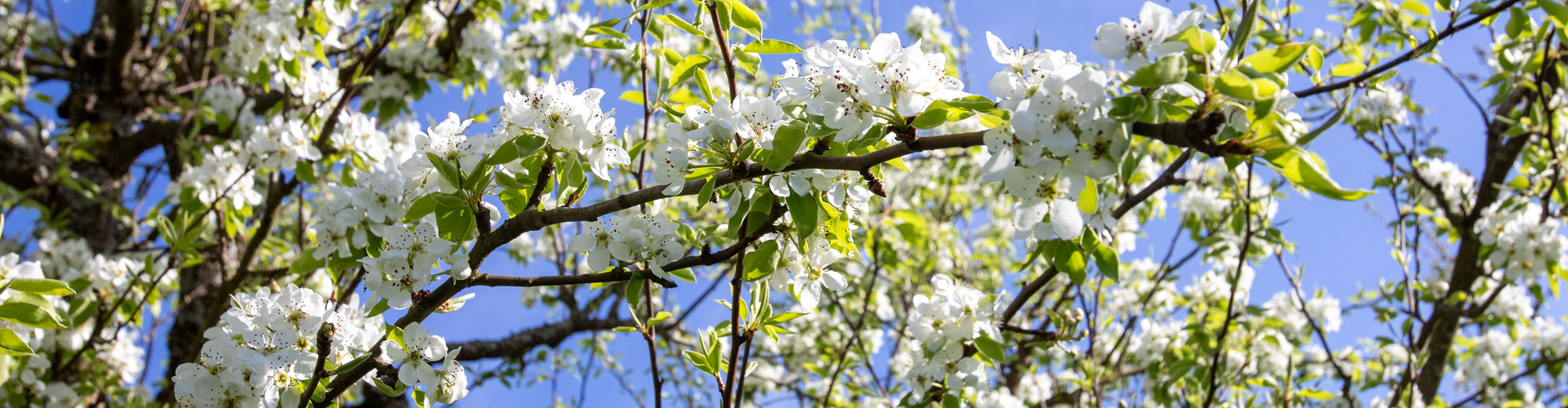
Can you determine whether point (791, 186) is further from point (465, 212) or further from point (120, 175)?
point (120, 175)

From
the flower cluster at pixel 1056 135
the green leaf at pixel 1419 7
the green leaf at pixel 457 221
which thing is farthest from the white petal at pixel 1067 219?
the green leaf at pixel 1419 7

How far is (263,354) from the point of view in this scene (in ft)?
4.30

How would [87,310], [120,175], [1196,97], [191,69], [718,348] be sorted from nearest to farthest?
[1196,97], [718,348], [87,310], [120,175], [191,69]

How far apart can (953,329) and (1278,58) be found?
1044mm

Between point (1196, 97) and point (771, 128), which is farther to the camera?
point (771, 128)

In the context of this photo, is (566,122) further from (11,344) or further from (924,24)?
(924,24)

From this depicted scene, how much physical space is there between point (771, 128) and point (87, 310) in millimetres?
2332

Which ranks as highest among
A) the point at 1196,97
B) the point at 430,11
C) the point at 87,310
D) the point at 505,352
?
the point at 430,11

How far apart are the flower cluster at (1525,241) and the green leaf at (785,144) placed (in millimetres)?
3003

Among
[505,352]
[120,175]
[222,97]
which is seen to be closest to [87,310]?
[505,352]

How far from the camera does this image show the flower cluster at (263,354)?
1.29 metres

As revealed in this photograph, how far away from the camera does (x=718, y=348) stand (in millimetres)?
1438

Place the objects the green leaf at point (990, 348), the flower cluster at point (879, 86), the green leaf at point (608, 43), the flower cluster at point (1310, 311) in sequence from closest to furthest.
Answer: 1. the flower cluster at point (879, 86)
2. the green leaf at point (608, 43)
3. the green leaf at point (990, 348)
4. the flower cluster at point (1310, 311)

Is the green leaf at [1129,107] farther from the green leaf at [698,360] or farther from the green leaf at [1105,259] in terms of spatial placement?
the green leaf at [698,360]
